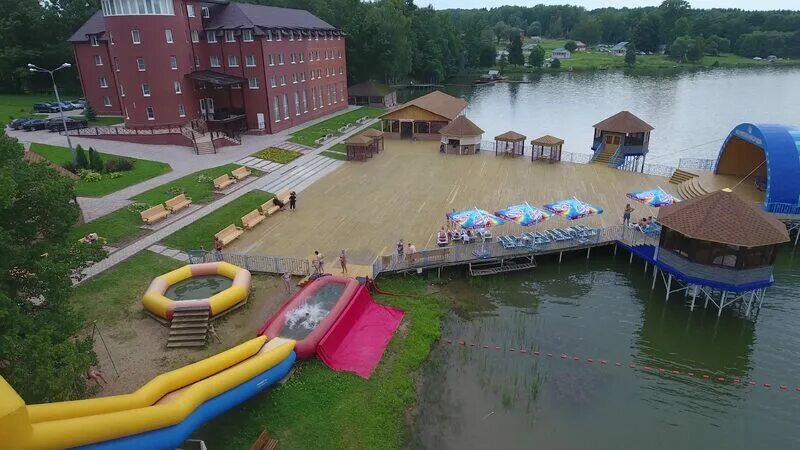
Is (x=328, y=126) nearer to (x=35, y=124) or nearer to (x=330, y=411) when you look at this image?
(x=35, y=124)

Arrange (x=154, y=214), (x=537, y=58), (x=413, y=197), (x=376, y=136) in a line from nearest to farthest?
1. (x=154, y=214)
2. (x=413, y=197)
3. (x=376, y=136)
4. (x=537, y=58)

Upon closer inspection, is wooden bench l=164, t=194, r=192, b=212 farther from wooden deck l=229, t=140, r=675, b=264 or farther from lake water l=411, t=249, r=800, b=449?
lake water l=411, t=249, r=800, b=449

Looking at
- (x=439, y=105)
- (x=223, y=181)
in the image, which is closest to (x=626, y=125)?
(x=439, y=105)

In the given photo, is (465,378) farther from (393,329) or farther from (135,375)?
(135,375)

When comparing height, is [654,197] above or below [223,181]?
below

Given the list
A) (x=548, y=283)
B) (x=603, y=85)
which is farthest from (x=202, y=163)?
(x=603, y=85)

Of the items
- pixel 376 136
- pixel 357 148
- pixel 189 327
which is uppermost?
pixel 376 136
